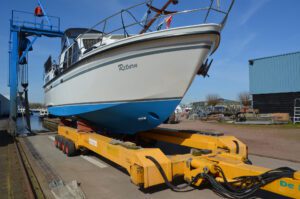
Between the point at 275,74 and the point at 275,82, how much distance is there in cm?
66

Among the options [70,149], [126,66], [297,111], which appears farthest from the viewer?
[297,111]

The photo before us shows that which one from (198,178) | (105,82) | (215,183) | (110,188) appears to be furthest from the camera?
(105,82)

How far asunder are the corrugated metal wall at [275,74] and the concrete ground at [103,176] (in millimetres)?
16683

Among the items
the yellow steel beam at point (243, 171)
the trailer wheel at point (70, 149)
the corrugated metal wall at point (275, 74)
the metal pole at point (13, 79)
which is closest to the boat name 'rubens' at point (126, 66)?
the yellow steel beam at point (243, 171)

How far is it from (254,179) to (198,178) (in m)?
0.89

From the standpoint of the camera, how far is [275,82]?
22.1m

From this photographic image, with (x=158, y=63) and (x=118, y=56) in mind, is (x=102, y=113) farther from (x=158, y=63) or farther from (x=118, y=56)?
(x=158, y=63)

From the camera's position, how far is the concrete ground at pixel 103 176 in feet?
13.2

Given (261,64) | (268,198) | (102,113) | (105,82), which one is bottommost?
(268,198)

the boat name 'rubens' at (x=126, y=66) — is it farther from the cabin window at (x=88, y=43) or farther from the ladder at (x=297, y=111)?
the ladder at (x=297, y=111)

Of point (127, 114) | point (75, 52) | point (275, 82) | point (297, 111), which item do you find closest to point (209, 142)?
point (127, 114)

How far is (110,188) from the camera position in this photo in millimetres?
4348

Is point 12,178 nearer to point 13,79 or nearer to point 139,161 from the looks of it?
point 139,161

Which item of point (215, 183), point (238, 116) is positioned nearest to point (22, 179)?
point (215, 183)
